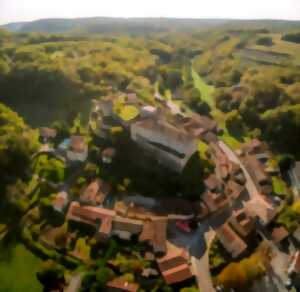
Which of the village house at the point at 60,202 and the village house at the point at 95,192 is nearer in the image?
the village house at the point at 60,202

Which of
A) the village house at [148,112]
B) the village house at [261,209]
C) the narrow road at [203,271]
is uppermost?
the village house at [148,112]

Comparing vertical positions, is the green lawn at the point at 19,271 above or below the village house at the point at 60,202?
below

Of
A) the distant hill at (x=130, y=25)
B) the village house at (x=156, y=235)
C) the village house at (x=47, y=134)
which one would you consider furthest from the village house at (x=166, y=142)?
the distant hill at (x=130, y=25)

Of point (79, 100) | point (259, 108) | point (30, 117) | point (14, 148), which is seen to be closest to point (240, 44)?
point (259, 108)

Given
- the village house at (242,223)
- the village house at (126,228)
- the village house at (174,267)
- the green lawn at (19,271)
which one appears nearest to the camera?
the village house at (174,267)

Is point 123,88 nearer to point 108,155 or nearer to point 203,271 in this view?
point 108,155

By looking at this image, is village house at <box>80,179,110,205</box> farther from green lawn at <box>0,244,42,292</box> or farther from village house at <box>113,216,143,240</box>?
green lawn at <box>0,244,42,292</box>

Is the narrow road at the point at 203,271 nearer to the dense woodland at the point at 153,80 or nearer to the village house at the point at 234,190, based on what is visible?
the village house at the point at 234,190
